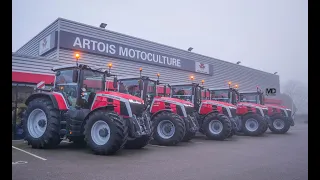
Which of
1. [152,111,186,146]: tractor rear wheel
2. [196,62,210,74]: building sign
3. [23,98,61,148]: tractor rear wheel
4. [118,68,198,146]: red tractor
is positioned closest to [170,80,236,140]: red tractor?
[118,68,198,146]: red tractor

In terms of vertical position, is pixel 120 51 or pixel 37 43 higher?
pixel 37 43

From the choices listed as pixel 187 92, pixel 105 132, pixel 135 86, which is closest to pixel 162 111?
pixel 135 86

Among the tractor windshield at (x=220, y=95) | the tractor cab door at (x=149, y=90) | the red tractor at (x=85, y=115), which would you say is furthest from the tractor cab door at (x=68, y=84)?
the tractor windshield at (x=220, y=95)

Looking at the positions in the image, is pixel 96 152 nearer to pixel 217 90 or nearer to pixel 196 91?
pixel 196 91

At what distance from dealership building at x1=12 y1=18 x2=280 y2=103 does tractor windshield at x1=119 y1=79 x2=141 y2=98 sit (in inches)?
125

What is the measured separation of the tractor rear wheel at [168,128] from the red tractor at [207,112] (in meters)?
2.28

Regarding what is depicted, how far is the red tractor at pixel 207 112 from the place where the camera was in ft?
32.9

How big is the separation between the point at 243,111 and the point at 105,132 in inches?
356

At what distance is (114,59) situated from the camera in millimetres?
13672

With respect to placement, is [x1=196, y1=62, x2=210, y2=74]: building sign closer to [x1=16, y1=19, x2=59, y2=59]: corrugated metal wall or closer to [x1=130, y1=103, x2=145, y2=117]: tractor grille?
[x1=16, y1=19, x2=59, y2=59]: corrugated metal wall

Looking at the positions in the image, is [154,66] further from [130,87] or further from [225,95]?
[130,87]

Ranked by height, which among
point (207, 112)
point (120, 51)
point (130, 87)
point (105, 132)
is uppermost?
point (120, 51)

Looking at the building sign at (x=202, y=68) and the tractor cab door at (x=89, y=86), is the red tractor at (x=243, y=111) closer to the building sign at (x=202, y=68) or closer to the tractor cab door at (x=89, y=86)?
the building sign at (x=202, y=68)

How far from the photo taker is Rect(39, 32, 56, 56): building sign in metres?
11.7
